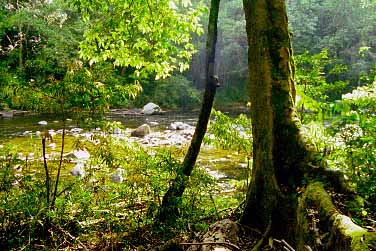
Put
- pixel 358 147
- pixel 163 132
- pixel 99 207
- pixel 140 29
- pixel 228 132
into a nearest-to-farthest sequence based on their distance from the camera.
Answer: pixel 358 147, pixel 99 207, pixel 228 132, pixel 140 29, pixel 163 132

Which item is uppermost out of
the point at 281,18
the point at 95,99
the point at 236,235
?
the point at 281,18

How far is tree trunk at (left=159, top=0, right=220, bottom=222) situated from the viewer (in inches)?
184

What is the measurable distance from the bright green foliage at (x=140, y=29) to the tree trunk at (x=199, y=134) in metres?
1.34

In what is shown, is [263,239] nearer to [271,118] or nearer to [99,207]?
[271,118]

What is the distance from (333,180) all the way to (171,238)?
2.23 m

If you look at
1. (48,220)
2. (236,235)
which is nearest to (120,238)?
(48,220)

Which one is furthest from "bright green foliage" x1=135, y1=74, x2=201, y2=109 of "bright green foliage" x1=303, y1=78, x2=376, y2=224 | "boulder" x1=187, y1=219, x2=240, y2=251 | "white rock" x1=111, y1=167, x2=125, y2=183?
"bright green foliage" x1=303, y1=78, x2=376, y2=224

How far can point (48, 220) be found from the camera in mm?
4402

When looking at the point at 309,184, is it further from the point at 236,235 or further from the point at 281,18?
the point at 281,18

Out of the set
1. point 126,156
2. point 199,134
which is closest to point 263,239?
point 199,134

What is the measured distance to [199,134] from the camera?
5.09 m

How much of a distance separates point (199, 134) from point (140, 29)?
7.86 ft

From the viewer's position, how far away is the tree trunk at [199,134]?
4.68 m

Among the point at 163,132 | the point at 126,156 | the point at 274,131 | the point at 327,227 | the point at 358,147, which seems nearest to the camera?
the point at 327,227
